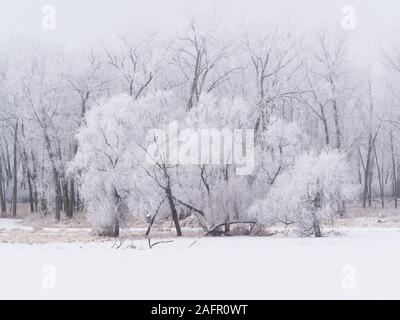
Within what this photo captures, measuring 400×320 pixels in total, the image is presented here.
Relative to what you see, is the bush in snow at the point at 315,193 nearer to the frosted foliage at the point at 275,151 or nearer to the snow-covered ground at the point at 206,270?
the frosted foliage at the point at 275,151

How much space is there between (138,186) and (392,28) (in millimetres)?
Answer: 27212

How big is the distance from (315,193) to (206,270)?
39.9 ft

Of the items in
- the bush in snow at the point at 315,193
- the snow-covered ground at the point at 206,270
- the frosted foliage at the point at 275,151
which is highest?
the frosted foliage at the point at 275,151

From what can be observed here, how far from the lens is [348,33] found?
4253 centimetres

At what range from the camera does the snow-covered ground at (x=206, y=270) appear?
490 inches

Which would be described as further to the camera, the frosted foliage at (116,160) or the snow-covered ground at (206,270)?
the frosted foliage at (116,160)

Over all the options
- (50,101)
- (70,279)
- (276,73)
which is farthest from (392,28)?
(70,279)

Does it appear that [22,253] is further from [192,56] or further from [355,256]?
[192,56]

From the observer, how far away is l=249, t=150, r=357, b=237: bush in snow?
2650 centimetres

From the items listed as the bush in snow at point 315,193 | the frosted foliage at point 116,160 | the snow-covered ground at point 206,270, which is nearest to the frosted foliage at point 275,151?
the bush in snow at point 315,193

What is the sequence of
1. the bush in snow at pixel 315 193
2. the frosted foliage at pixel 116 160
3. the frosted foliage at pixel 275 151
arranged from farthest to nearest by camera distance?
the frosted foliage at pixel 275 151 < the frosted foliage at pixel 116 160 < the bush in snow at pixel 315 193

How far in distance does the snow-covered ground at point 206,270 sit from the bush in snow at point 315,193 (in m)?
3.57

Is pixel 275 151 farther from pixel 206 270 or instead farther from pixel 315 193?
pixel 206 270
